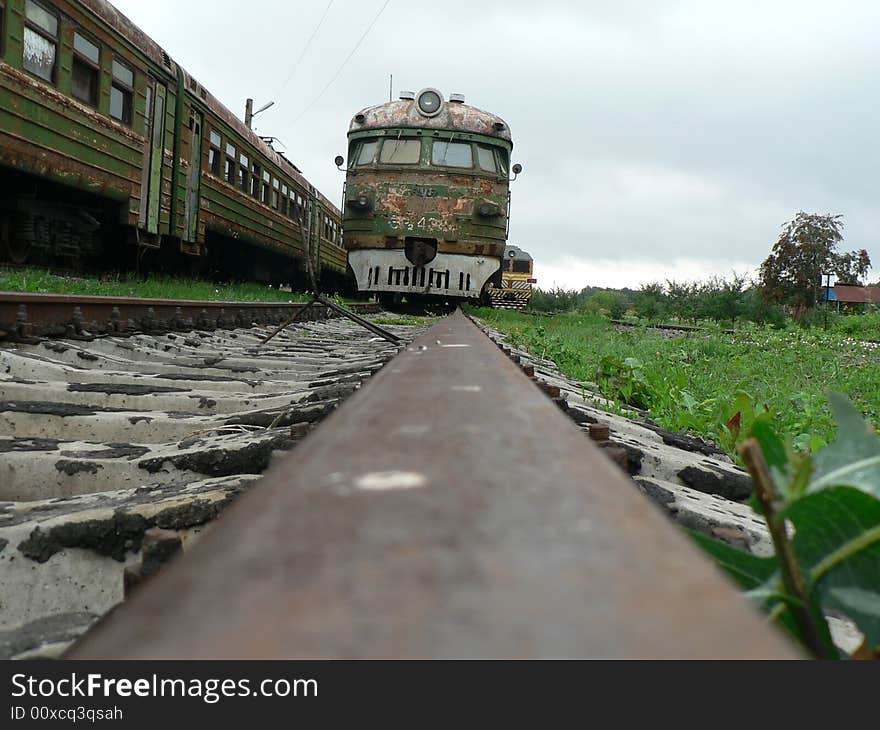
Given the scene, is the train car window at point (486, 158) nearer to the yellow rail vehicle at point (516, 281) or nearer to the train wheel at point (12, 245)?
the train wheel at point (12, 245)

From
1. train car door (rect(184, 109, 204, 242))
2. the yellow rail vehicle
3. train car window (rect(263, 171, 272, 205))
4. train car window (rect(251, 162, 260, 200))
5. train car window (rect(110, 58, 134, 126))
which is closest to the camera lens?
train car window (rect(110, 58, 134, 126))

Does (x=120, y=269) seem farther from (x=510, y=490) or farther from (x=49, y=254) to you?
(x=510, y=490)

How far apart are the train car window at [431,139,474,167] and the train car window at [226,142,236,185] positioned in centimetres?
307

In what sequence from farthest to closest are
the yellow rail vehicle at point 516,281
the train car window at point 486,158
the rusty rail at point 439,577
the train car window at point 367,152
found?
the yellow rail vehicle at point 516,281
the train car window at point 367,152
the train car window at point 486,158
the rusty rail at point 439,577

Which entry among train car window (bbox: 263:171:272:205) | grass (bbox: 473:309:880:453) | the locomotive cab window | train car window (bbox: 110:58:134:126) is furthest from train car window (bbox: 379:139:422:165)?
the locomotive cab window

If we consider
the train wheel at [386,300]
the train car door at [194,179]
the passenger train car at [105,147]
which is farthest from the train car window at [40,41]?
the train wheel at [386,300]

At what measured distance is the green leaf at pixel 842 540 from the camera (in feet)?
1.54

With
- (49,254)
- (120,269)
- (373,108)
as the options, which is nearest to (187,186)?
(120,269)

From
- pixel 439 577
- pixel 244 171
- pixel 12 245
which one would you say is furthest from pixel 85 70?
pixel 439 577

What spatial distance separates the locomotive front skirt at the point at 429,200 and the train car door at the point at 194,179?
248 centimetres

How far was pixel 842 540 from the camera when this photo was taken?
49 cm

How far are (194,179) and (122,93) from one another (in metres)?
2.04

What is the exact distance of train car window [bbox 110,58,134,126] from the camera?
27.0 ft

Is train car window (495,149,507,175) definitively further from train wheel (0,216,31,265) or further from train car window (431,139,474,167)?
train wheel (0,216,31,265)
